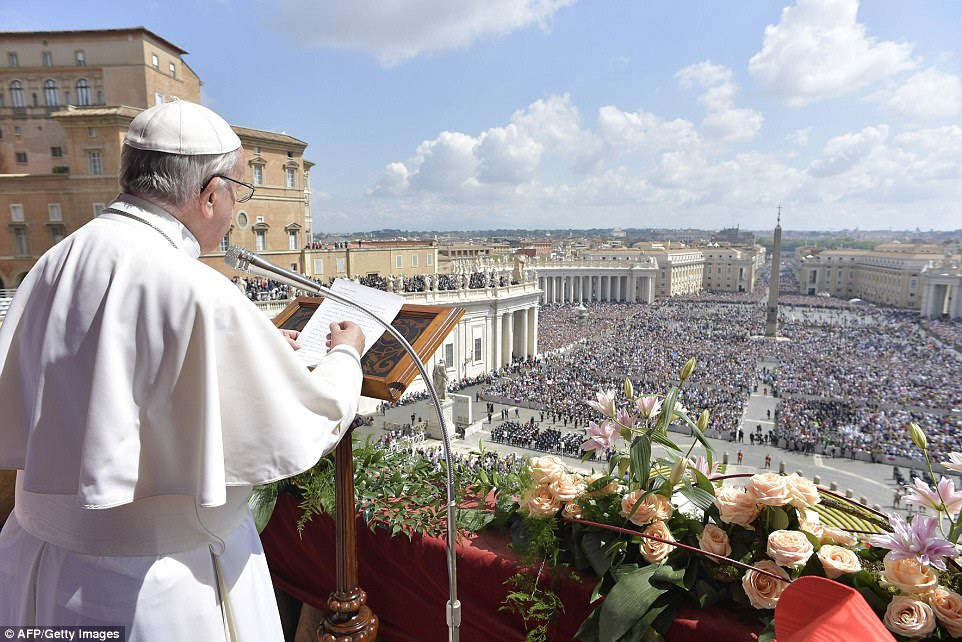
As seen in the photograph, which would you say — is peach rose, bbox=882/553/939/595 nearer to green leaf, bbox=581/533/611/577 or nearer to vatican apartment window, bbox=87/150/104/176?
green leaf, bbox=581/533/611/577

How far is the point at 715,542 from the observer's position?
2525mm

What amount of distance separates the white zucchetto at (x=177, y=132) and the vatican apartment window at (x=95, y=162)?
28.6 metres

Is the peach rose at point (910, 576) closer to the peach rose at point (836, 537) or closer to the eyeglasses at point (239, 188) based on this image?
the peach rose at point (836, 537)

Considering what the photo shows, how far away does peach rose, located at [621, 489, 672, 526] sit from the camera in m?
2.68

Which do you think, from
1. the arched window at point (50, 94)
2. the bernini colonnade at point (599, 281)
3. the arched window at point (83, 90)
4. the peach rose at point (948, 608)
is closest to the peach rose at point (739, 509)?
the peach rose at point (948, 608)

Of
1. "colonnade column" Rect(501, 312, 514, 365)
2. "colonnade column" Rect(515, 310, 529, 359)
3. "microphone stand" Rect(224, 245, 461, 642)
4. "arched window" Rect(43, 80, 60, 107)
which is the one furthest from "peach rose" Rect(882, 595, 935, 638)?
"colonnade column" Rect(515, 310, 529, 359)

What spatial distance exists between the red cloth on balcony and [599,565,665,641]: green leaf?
183 millimetres

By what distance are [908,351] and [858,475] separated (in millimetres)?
34702

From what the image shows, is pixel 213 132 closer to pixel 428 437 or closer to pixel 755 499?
pixel 755 499

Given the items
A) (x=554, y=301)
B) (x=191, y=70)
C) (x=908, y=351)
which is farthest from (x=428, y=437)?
(x=554, y=301)

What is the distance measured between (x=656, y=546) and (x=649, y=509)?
0.54ft

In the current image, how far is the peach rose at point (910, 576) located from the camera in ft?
6.54

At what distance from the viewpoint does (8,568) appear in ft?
5.97

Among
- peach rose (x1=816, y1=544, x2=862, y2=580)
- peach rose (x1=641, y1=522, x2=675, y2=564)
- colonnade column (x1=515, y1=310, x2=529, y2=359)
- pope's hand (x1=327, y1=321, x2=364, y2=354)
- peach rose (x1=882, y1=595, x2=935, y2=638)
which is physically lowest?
colonnade column (x1=515, y1=310, x2=529, y2=359)
